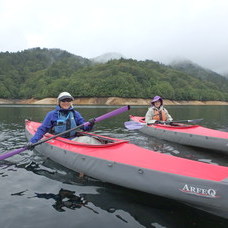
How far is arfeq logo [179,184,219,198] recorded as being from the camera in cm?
438

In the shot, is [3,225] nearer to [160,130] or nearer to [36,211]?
[36,211]

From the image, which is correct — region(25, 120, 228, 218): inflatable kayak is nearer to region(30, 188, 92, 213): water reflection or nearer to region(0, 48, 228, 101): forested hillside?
region(30, 188, 92, 213): water reflection

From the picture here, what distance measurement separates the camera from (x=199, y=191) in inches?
178

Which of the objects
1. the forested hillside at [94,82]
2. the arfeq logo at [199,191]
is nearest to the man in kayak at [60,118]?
the arfeq logo at [199,191]

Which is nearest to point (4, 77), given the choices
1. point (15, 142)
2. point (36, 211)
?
point (15, 142)

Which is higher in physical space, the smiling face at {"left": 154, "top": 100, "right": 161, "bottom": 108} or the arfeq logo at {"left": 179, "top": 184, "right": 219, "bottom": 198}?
the smiling face at {"left": 154, "top": 100, "right": 161, "bottom": 108}

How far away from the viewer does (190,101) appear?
356 ft

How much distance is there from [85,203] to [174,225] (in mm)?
2146

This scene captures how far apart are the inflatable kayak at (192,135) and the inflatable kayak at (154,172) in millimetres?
5339

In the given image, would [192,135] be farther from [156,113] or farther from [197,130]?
[156,113]

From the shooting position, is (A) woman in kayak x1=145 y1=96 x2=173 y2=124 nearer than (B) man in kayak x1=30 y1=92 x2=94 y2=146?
No

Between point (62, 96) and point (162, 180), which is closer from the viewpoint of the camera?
point (162, 180)

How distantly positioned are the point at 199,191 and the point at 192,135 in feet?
23.4

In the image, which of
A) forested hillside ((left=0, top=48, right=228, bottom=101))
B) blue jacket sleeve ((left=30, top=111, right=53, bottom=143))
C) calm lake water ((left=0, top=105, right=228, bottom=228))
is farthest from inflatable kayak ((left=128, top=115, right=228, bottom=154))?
forested hillside ((left=0, top=48, right=228, bottom=101))
